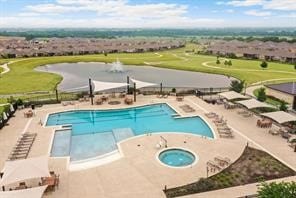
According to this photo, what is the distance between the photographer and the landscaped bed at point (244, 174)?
14.7 metres

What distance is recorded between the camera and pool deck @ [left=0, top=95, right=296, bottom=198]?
14.7 metres

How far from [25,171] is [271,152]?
1544 centimetres

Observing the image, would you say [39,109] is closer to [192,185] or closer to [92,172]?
[92,172]

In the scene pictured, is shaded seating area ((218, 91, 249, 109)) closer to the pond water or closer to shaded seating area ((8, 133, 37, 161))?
the pond water

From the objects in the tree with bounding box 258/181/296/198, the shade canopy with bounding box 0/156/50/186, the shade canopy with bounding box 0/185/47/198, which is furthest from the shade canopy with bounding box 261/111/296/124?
the shade canopy with bounding box 0/185/47/198

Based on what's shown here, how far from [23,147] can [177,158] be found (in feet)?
35.9

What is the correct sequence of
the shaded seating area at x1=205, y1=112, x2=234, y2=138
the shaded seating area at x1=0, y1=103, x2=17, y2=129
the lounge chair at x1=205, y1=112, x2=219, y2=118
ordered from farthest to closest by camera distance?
the lounge chair at x1=205, y1=112, x2=219, y2=118 → the shaded seating area at x1=0, y1=103, x2=17, y2=129 → the shaded seating area at x1=205, y1=112, x2=234, y2=138

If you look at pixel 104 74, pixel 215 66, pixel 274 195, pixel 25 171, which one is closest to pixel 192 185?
pixel 274 195

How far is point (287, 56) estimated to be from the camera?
68000 mm

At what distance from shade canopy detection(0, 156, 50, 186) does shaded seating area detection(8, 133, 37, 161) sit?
345 cm

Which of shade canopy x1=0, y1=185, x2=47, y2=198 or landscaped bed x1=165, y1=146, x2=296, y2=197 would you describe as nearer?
shade canopy x1=0, y1=185, x2=47, y2=198

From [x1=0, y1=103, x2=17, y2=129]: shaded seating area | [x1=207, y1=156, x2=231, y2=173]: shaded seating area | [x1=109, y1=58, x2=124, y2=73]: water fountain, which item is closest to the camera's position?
[x1=207, y1=156, x2=231, y2=173]: shaded seating area

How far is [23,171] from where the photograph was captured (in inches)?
579

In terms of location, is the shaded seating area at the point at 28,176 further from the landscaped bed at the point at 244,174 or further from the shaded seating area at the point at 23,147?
the landscaped bed at the point at 244,174
